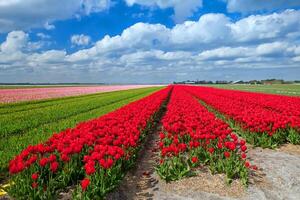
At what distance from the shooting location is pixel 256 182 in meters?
6.50

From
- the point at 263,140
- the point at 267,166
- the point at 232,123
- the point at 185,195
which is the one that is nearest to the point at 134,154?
the point at 185,195

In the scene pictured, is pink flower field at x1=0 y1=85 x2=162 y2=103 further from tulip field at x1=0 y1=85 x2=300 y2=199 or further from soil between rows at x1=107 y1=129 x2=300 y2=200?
soil between rows at x1=107 y1=129 x2=300 y2=200

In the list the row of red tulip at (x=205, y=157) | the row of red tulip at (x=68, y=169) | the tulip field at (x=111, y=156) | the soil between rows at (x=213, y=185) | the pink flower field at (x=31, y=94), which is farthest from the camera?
the pink flower field at (x=31, y=94)

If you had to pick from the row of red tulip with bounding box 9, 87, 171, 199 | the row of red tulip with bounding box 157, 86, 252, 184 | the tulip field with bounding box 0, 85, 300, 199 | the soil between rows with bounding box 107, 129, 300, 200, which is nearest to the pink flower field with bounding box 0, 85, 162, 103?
the tulip field with bounding box 0, 85, 300, 199

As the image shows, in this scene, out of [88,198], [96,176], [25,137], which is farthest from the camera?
[25,137]

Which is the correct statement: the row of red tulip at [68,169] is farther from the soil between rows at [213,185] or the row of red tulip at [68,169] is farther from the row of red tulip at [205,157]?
the row of red tulip at [205,157]

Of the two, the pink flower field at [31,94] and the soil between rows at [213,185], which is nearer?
the soil between rows at [213,185]

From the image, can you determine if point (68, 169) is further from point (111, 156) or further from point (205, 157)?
point (205, 157)

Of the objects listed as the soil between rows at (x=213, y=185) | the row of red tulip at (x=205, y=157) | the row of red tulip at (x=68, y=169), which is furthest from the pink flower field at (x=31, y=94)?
the soil between rows at (x=213, y=185)

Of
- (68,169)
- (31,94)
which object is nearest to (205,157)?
(68,169)

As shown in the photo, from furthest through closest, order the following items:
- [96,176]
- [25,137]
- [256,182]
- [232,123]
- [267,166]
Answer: [232,123], [25,137], [267,166], [256,182], [96,176]

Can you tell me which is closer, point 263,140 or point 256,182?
point 256,182

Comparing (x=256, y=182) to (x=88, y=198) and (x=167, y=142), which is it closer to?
(x=167, y=142)

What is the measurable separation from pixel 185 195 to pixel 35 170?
302 centimetres
